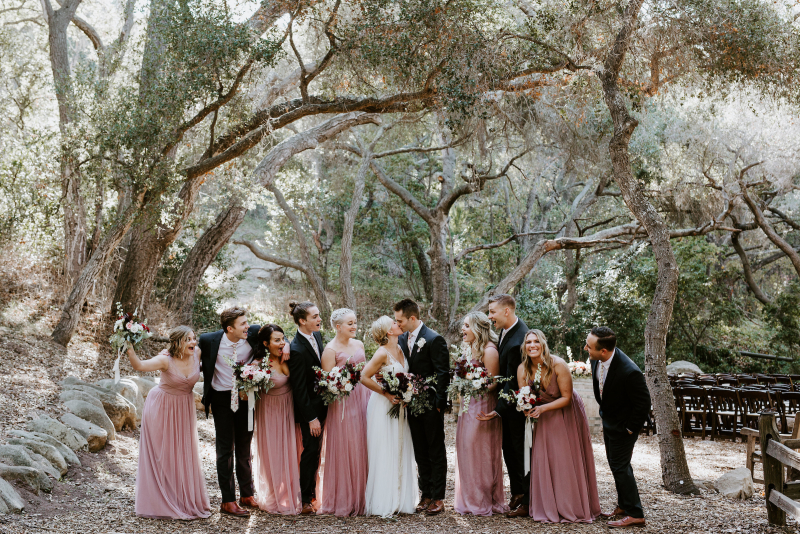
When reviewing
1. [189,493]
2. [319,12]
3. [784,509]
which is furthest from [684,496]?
[319,12]

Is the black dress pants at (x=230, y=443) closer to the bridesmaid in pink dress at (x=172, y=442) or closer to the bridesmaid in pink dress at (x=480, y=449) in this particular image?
the bridesmaid in pink dress at (x=172, y=442)

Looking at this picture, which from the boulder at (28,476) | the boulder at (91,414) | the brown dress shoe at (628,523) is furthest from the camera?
the boulder at (91,414)

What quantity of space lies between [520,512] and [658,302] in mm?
2652

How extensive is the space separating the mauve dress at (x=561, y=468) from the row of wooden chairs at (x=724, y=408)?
19.3ft

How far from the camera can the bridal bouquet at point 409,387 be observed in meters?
5.45

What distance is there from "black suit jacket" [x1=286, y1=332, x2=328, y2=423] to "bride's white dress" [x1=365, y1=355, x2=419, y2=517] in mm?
467

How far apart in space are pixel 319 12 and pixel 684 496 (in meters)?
7.88

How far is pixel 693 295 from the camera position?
17.5 metres

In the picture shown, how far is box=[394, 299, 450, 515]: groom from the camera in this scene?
5.62 metres

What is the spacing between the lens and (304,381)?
5.60m

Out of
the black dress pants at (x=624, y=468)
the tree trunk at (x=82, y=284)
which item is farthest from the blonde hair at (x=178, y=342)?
the tree trunk at (x=82, y=284)

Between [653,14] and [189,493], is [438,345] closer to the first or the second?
[189,493]

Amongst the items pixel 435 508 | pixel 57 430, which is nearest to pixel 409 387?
pixel 435 508

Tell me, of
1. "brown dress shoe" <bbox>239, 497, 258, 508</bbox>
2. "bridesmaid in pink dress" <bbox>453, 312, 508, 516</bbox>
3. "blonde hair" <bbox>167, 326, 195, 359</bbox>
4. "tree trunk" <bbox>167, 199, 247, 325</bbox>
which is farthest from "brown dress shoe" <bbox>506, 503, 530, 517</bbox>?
"tree trunk" <bbox>167, 199, 247, 325</bbox>
